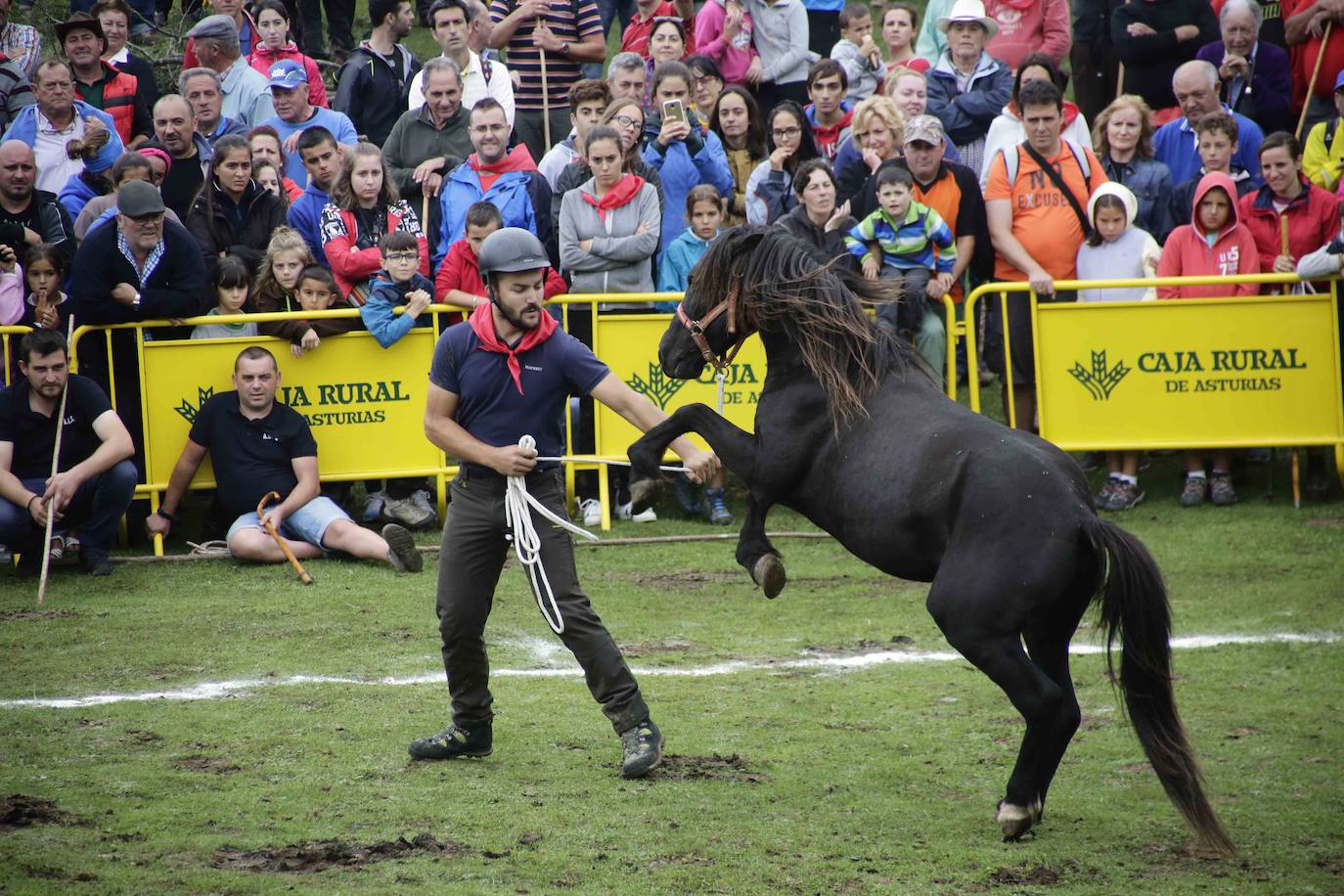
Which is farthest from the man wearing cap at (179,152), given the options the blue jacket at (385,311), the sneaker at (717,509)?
the sneaker at (717,509)

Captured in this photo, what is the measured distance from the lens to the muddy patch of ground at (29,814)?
219 inches

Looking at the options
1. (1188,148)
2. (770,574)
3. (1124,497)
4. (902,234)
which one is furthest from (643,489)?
(1188,148)

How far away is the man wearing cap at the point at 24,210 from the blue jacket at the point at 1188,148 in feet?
27.1

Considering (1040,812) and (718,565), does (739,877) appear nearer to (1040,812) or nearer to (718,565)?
(1040,812)

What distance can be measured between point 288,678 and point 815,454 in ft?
10.4

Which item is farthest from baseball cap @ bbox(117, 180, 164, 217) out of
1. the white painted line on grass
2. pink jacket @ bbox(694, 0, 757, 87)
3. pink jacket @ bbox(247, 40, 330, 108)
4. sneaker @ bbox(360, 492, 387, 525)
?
pink jacket @ bbox(694, 0, 757, 87)

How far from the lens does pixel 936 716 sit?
7.14 m

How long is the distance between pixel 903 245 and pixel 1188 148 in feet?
9.84

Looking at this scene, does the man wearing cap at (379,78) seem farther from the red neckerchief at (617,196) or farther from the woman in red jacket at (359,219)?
the red neckerchief at (617,196)

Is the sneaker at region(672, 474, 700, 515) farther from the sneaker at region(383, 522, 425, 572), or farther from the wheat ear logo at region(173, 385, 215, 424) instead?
the wheat ear logo at region(173, 385, 215, 424)

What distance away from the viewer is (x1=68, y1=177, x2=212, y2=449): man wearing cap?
32.6ft

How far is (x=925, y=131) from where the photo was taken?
11016 mm

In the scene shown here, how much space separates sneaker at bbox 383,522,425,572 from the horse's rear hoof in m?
3.49

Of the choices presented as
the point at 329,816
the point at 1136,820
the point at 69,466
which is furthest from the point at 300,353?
the point at 1136,820
